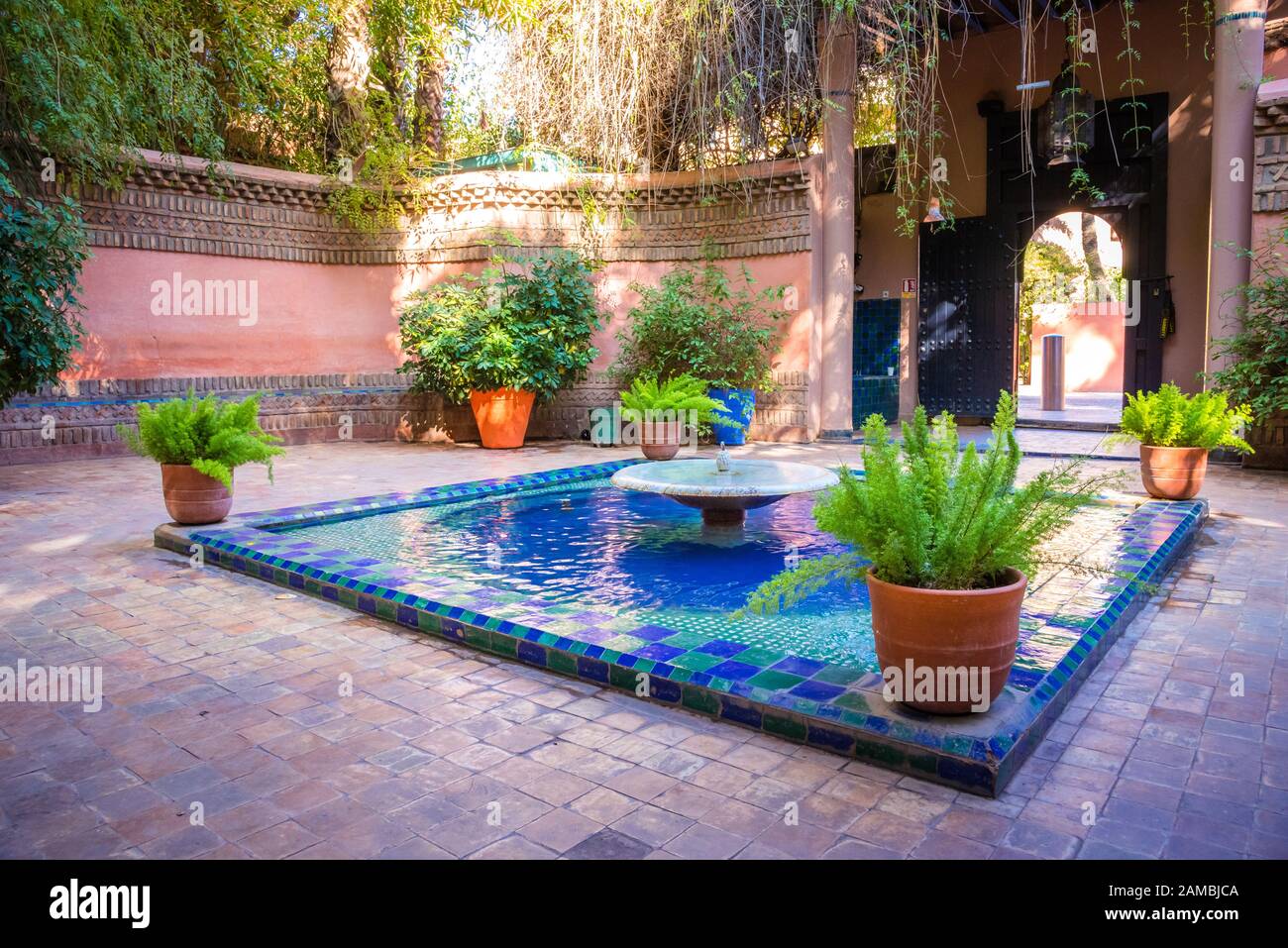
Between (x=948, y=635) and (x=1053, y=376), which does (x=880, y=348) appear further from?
(x=948, y=635)

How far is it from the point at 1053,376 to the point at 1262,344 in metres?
8.24

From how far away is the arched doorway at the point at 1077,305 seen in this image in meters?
21.7

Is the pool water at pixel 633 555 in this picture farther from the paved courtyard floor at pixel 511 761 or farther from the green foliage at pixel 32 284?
the green foliage at pixel 32 284

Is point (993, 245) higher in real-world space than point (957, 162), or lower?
lower

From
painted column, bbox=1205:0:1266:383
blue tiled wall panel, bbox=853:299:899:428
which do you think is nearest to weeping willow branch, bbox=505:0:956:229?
blue tiled wall panel, bbox=853:299:899:428

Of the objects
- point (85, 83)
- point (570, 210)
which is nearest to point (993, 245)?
point (570, 210)

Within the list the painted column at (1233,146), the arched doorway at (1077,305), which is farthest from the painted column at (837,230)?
the arched doorway at (1077,305)

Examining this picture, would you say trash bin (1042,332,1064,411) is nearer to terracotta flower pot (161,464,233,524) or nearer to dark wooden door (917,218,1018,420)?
dark wooden door (917,218,1018,420)

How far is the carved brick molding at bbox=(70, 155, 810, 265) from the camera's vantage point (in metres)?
11.1

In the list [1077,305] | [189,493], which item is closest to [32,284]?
[189,493]

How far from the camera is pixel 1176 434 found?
6.15 meters

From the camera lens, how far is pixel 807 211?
11.0 meters
